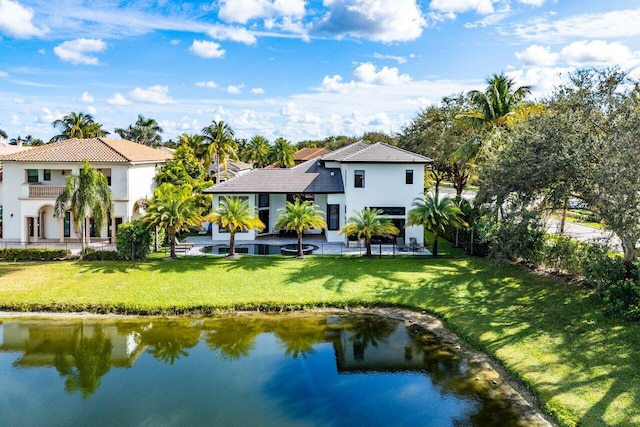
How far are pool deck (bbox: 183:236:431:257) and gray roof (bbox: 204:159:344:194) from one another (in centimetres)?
348

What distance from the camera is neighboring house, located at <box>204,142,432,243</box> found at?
3269 centimetres

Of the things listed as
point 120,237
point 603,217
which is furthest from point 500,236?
point 120,237

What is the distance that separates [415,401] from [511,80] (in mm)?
23861

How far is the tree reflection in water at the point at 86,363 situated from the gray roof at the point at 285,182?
16.4 metres

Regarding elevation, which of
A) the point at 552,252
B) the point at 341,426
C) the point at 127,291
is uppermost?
the point at 552,252

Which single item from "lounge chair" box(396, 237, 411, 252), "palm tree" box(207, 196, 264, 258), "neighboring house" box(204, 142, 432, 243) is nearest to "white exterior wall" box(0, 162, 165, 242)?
"neighboring house" box(204, 142, 432, 243)

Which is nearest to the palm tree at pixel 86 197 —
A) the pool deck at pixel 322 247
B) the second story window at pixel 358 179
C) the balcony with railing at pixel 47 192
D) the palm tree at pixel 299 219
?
the balcony with railing at pixel 47 192

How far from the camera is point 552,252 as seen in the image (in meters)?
23.7

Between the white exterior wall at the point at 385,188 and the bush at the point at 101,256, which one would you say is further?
the white exterior wall at the point at 385,188

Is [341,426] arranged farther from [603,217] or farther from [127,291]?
[127,291]

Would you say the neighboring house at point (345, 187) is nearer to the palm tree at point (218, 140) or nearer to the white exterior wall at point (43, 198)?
the white exterior wall at point (43, 198)

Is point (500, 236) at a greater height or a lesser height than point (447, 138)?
lesser

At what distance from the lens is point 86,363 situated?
673 inches

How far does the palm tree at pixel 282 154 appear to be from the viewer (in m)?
67.4
